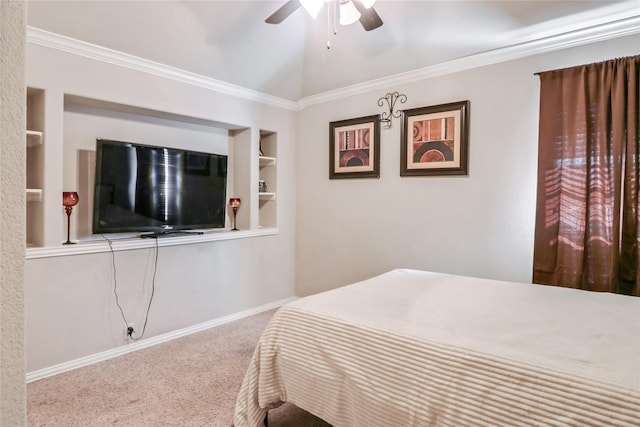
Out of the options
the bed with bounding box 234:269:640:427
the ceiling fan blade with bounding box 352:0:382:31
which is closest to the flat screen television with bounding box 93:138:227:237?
the bed with bounding box 234:269:640:427

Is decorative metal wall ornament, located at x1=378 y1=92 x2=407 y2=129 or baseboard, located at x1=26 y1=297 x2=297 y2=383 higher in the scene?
decorative metal wall ornament, located at x1=378 y1=92 x2=407 y2=129

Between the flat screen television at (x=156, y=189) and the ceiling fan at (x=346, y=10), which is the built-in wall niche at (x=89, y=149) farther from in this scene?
the ceiling fan at (x=346, y=10)

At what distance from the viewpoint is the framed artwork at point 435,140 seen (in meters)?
3.21

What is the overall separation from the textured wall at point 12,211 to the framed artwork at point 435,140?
316cm

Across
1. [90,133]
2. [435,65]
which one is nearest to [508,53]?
[435,65]

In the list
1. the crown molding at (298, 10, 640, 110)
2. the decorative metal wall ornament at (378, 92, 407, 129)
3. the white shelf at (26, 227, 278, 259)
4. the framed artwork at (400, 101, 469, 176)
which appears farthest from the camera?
the decorative metal wall ornament at (378, 92, 407, 129)

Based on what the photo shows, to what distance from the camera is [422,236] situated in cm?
350

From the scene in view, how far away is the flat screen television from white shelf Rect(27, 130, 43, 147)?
35 cm

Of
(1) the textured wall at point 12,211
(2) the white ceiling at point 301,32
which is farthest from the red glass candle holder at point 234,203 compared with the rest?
(1) the textured wall at point 12,211

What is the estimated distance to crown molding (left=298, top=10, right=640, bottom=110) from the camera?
2.48 metres

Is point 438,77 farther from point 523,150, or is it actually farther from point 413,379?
point 413,379

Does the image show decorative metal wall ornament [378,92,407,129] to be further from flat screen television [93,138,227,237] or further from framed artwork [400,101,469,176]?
→ flat screen television [93,138,227,237]

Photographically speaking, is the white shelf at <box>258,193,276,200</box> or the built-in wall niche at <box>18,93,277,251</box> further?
the white shelf at <box>258,193,276,200</box>

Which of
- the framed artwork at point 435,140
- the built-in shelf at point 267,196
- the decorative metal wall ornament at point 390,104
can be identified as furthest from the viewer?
the built-in shelf at point 267,196
